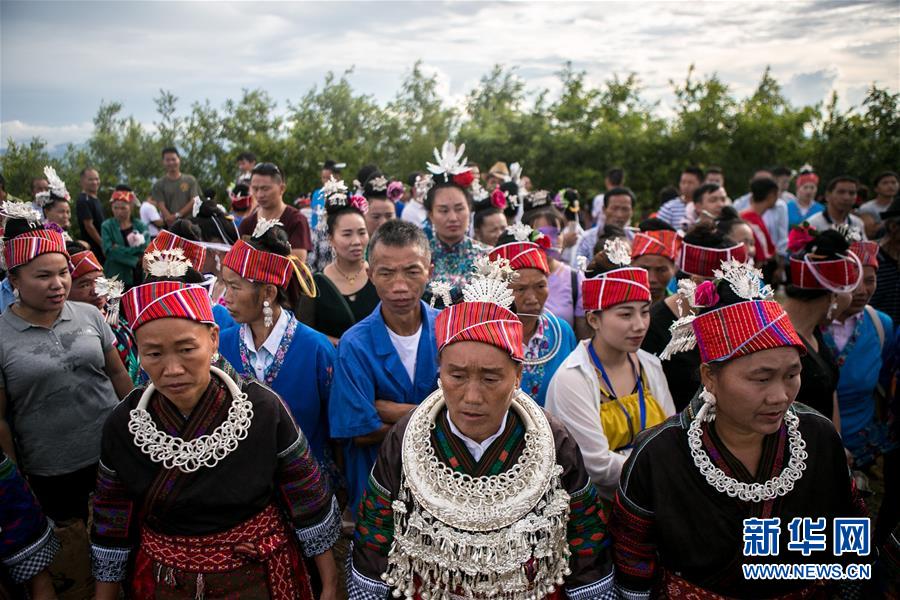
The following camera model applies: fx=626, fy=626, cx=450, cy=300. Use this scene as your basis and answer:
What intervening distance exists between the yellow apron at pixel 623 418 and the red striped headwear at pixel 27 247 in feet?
10.2

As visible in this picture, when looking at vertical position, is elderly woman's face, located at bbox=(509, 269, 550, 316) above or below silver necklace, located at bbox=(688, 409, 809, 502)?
above

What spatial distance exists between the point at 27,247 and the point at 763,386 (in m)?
3.71

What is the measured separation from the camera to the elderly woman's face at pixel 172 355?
7.72ft

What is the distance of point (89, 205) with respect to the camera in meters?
9.78

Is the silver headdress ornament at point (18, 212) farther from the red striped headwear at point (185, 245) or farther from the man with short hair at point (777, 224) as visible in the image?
the man with short hair at point (777, 224)

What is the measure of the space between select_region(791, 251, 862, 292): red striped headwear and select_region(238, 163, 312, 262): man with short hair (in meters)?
4.23

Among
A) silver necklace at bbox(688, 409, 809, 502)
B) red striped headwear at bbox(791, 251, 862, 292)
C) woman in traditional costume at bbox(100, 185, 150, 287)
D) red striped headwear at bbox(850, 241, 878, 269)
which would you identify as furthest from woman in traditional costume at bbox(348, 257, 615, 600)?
woman in traditional costume at bbox(100, 185, 150, 287)

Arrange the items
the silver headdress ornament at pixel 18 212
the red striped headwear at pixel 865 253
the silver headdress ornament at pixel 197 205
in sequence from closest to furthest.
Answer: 1. the silver headdress ornament at pixel 18 212
2. the red striped headwear at pixel 865 253
3. the silver headdress ornament at pixel 197 205

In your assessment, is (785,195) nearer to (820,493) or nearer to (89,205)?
(820,493)

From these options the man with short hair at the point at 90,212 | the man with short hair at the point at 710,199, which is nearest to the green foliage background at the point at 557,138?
the man with short hair at the point at 90,212

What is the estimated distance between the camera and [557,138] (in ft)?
53.1

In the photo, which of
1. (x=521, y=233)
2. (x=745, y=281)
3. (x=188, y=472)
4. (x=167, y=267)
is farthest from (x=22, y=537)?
(x=745, y=281)

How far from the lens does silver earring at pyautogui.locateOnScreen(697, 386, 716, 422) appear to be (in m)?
2.38

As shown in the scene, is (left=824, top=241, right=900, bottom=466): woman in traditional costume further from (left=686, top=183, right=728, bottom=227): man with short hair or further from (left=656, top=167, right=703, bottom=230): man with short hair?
(left=656, top=167, right=703, bottom=230): man with short hair
